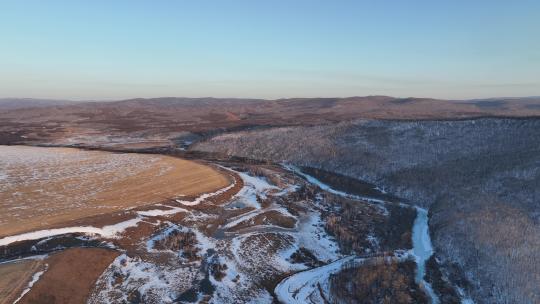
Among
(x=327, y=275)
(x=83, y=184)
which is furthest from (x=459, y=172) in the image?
(x=83, y=184)

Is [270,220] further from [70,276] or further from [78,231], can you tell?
[70,276]

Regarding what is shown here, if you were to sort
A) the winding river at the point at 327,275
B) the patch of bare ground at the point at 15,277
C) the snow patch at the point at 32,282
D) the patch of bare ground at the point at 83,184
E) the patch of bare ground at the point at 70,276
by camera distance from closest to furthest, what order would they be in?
the snow patch at the point at 32,282 → the patch of bare ground at the point at 15,277 → the patch of bare ground at the point at 70,276 → the winding river at the point at 327,275 → the patch of bare ground at the point at 83,184

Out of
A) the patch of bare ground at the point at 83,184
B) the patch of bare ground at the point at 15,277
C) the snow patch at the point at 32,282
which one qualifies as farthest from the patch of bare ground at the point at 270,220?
the patch of bare ground at the point at 15,277

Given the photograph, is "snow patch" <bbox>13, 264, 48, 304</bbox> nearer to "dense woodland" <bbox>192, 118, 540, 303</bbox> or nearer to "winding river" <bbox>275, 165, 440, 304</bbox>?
"winding river" <bbox>275, 165, 440, 304</bbox>

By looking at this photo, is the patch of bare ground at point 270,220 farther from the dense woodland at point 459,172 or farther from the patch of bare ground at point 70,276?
the dense woodland at point 459,172

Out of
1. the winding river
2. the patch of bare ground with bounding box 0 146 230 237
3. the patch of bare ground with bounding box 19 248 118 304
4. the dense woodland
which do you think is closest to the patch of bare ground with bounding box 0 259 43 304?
the patch of bare ground with bounding box 19 248 118 304

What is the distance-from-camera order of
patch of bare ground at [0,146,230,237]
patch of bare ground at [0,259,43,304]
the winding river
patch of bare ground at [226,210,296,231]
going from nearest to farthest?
patch of bare ground at [0,259,43,304]
the winding river
patch of bare ground at [0,146,230,237]
patch of bare ground at [226,210,296,231]
